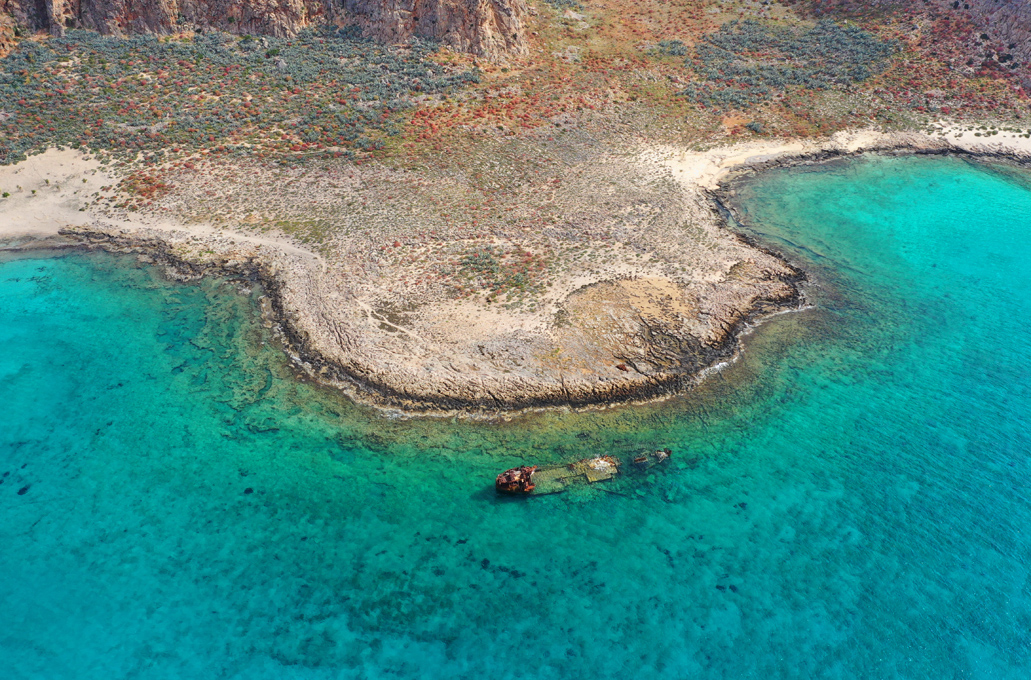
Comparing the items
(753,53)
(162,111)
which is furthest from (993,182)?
(162,111)

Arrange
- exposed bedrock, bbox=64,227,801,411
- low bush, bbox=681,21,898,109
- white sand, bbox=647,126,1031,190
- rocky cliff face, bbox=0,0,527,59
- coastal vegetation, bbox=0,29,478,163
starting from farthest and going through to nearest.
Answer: low bush, bbox=681,21,898,109
rocky cliff face, bbox=0,0,527,59
white sand, bbox=647,126,1031,190
coastal vegetation, bbox=0,29,478,163
exposed bedrock, bbox=64,227,801,411

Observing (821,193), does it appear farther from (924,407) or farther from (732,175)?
(924,407)

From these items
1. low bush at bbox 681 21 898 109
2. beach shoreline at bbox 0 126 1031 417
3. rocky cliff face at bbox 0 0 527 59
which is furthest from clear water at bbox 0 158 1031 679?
rocky cliff face at bbox 0 0 527 59

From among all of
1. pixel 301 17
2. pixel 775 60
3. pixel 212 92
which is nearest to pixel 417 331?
pixel 212 92

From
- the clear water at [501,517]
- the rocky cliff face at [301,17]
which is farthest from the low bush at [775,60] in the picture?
the clear water at [501,517]

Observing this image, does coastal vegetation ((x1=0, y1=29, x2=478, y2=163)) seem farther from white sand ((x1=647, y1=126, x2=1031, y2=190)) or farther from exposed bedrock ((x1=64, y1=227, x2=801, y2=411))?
white sand ((x1=647, y1=126, x2=1031, y2=190))

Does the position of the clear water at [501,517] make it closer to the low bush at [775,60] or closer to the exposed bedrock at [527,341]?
the exposed bedrock at [527,341]

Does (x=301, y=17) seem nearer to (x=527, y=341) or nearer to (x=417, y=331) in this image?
(x=417, y=331)
